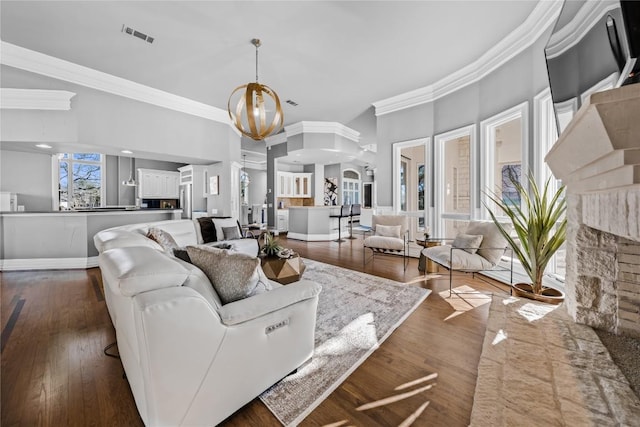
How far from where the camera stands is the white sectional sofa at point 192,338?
3.43 ft

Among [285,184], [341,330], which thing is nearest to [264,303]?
[341,330]

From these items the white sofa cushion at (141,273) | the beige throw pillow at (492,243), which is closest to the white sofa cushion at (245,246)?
the white sofa cushion at (141,273)

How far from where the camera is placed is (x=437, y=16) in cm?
285

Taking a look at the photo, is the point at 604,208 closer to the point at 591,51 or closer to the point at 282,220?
the point at 591,51

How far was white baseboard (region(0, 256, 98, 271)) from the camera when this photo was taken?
163 inches

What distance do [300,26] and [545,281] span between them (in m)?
4.09

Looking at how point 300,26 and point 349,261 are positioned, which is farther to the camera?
point 349,261

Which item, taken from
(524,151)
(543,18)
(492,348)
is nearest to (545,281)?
(524,151)

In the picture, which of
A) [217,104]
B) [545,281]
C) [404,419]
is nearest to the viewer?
[404,419]

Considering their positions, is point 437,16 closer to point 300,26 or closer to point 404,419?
point 300,26

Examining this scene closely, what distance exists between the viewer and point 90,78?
13.2 feet

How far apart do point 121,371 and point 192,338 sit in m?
1.17

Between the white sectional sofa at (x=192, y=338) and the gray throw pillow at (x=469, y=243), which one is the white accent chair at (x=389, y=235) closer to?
the gray throw pillow at (x=469, y=243)

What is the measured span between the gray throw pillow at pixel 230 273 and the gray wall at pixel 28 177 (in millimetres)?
5635
